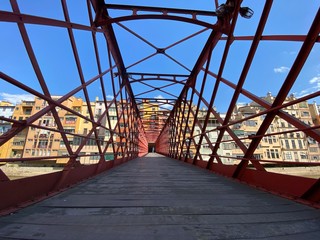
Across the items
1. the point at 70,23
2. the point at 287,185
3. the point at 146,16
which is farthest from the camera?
the point at 146,16

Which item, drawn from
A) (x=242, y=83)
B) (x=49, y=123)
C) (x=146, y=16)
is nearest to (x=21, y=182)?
(x=242, y=83)

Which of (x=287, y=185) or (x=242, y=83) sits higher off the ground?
(x=242, y=83)

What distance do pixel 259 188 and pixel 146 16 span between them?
441 cm

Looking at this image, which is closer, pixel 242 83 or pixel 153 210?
pixel 153 210

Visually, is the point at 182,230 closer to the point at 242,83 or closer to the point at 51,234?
the point at 51,234

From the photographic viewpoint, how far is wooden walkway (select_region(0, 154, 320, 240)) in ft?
4.15

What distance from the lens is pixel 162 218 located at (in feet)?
5.11

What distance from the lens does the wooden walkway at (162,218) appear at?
4.15ft

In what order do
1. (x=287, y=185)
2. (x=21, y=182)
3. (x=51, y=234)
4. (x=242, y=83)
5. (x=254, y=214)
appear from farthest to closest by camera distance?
1. (x=242, y=83)
2. (x=287, y=185)
3. (x=21, y=182)
4. (x=254, y=214)
5. (x=51, y=234)

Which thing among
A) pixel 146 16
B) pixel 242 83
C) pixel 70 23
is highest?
pixel 146 16

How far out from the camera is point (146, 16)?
4.07 m

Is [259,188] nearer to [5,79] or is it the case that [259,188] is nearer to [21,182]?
[21,182]

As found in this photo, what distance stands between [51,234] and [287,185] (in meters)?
2.83

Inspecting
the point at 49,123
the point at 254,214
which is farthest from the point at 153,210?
the point at 49,123
